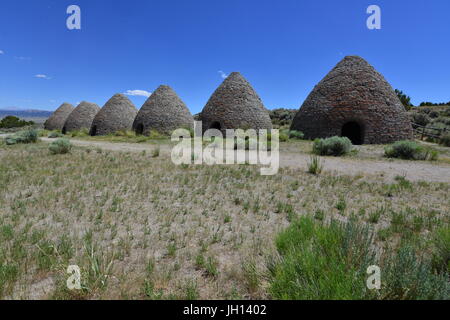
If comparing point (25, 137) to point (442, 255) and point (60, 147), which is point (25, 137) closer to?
point (60, 147)

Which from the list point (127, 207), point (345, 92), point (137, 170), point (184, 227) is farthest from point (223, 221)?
point (345, 92)

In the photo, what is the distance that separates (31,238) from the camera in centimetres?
298

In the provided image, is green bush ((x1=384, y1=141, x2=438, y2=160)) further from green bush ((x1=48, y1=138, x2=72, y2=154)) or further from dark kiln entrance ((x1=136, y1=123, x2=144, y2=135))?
dark kiln entrance ((x1=136, y1=123, x2=144, y2=135))

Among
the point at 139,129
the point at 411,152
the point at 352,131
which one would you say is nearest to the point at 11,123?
the point at 139,129

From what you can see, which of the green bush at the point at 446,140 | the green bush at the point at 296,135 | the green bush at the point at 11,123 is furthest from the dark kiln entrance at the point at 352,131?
the green bush at the point at 11,123

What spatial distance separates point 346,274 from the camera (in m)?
1.93

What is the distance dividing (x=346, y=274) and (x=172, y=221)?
255 cm

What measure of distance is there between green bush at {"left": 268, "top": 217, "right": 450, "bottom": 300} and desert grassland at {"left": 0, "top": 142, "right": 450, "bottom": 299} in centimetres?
25

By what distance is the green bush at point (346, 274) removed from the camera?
171 cm

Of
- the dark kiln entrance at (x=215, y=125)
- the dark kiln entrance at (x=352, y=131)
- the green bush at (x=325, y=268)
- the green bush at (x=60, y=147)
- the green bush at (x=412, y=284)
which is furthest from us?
the dark kiln entrance at (x=215, y=125)

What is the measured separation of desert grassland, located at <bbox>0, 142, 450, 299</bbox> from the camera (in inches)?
89.1

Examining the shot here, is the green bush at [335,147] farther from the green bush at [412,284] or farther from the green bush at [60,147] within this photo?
the green bush at [60,147]

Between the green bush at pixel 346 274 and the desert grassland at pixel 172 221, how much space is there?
249mm

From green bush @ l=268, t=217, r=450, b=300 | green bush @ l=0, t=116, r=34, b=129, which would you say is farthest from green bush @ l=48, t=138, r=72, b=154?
green bush @ l=0, t=116, r=34, b=129
